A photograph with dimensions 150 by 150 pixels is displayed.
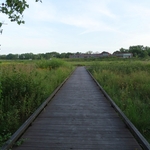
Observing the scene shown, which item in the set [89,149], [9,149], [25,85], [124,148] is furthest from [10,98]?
[124,148]

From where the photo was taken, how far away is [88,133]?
4.18m

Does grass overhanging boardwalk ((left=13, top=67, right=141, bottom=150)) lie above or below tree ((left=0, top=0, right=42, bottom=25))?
below

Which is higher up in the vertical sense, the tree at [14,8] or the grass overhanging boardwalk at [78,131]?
the tree at [14,8]

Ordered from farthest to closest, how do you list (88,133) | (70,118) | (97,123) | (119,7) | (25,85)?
(119,7)
(25,85)
(70,118)
(97,123)
(88,133)

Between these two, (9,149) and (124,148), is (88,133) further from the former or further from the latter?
(9,149)

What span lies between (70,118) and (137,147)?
7.41 ft

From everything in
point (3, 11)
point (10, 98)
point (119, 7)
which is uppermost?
point (119, 7)

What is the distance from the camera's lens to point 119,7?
19141mm

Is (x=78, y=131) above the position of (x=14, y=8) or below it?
below

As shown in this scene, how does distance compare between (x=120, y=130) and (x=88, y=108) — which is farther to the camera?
(x=88, y=108)

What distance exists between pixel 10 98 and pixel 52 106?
59.0 inches

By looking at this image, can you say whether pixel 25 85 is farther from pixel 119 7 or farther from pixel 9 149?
pixel 119 7

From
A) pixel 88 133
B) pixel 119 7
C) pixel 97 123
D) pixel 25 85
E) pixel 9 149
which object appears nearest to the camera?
pixel 9 149

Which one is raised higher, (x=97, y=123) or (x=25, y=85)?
(x=25, y=85)
